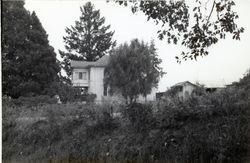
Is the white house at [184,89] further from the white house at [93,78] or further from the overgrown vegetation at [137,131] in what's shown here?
the white house at [93,78]

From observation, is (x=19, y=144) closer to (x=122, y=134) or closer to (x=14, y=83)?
(x=14, y=83)

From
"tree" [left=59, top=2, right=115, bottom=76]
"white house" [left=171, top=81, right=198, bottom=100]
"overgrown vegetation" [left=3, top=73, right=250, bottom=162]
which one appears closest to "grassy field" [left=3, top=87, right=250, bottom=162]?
"overgrown vegetation" [left=3, top=73, right=250, bottom=162]

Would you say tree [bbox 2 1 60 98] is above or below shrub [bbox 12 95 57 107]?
above

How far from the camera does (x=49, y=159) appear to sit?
19.5 feet

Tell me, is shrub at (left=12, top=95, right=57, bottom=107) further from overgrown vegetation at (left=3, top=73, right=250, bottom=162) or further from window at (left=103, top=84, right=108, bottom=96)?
window at (left=103, top=84, right=108, bottom=96)

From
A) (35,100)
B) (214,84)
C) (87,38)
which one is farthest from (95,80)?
(214,84)

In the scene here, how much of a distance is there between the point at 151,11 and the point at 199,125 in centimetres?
213

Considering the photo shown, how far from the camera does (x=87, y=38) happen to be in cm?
713

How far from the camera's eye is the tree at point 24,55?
547 cm

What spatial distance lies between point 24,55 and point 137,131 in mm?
2543

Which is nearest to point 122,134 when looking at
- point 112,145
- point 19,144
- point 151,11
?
point 112,145

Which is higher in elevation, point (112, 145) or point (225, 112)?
point (225, 112)

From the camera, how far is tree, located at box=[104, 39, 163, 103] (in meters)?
5.80

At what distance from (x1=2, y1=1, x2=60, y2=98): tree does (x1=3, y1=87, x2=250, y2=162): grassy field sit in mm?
403
